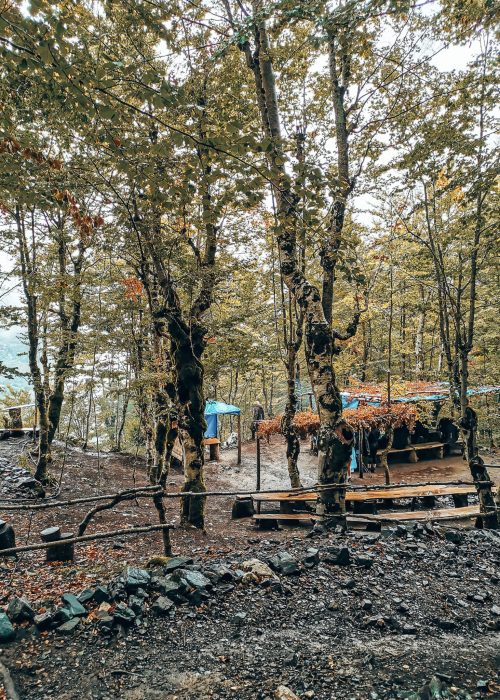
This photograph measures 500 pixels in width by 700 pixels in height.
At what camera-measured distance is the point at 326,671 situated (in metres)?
3.27

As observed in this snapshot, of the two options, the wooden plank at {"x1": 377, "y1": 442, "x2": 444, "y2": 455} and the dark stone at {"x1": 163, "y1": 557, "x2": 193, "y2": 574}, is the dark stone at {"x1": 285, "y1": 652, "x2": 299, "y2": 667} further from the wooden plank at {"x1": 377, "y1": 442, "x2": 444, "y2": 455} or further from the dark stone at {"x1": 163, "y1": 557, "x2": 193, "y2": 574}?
the wooden plank at {"x1": 377, "y1": 442, "x2": 444, "y2": 455}

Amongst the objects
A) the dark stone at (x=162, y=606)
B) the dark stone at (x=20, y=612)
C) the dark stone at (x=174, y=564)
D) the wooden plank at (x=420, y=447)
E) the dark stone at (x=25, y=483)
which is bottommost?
the wooden plank at (x=420, y=447)

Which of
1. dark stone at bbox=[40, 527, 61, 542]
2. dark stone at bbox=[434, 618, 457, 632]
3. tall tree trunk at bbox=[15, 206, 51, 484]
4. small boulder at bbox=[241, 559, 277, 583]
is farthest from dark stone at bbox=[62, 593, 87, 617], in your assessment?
tall tree trunk at bbox=[15, 206, 51, 484]

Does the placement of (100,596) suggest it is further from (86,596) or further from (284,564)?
(284,564)

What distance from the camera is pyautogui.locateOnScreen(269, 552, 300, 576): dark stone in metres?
4.93

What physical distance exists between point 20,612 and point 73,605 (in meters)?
0.47

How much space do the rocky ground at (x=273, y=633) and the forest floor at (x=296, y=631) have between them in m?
0.01

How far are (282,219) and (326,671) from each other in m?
3.90

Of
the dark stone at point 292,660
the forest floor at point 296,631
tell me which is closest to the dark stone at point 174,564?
the forest floor at point 296,631

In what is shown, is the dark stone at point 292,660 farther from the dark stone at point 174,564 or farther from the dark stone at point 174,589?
the dark stone at point 174,564

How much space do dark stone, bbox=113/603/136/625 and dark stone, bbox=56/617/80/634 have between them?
1.18ft

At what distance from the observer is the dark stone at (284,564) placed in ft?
16.2

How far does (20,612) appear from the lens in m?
3.69

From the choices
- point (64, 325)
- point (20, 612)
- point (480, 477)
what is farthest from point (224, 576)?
point (64, 325)
